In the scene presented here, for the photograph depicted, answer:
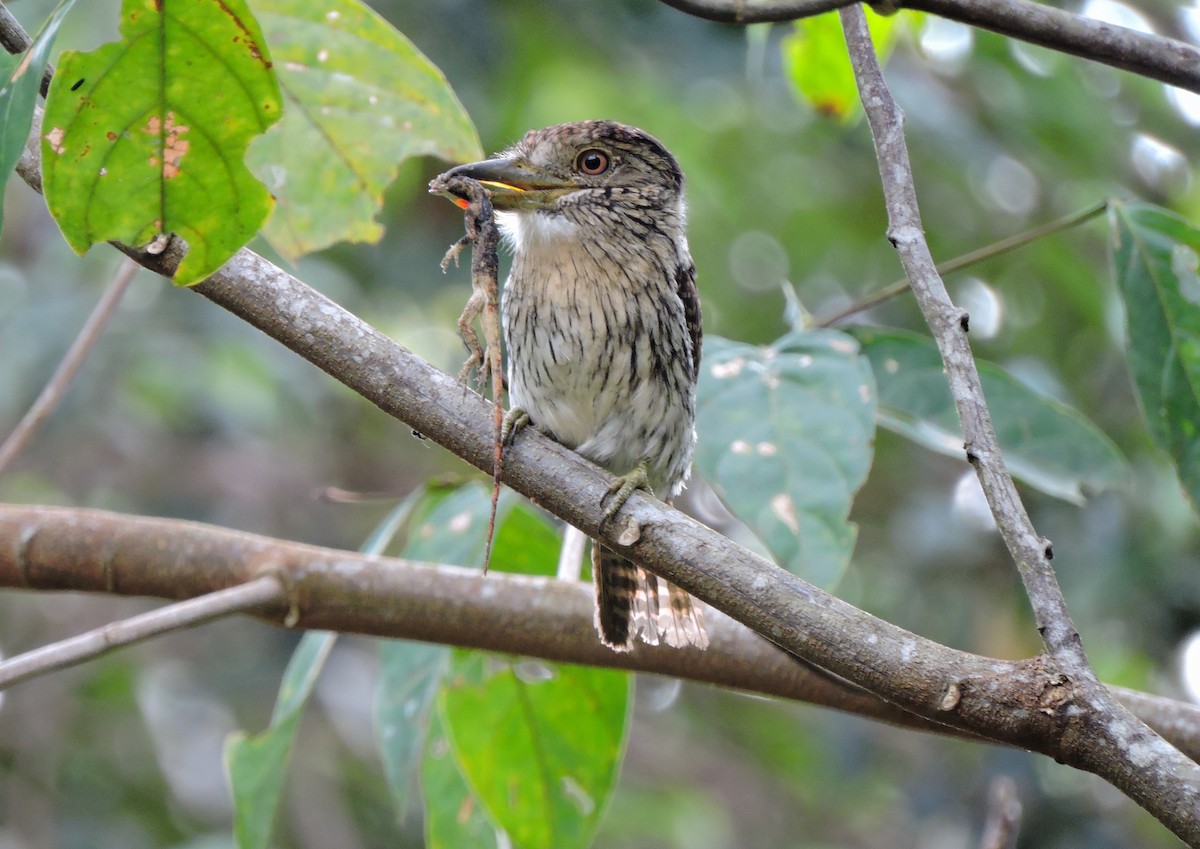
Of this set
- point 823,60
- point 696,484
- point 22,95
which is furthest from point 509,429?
point 696,484

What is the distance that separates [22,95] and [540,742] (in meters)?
1.56

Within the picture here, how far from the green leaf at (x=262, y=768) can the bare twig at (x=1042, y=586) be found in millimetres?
1300

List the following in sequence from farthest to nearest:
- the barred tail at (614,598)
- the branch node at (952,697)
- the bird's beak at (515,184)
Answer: the bird's beak at (515,184)
the barred tail at (614,598)
the branch node at (952,697)

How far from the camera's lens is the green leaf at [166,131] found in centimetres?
135

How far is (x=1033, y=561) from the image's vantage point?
4.50 ft

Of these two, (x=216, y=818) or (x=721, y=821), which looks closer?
(x=216, y=818)

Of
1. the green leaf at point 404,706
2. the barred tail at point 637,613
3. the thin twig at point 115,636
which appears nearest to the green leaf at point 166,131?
the thin twig at point 115,636

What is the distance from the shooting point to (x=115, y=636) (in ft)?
5.48

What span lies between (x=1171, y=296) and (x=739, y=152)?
128 inches

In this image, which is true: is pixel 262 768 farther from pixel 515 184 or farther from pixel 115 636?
pixel 515 184

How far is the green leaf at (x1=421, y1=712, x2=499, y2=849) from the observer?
8.45 feet

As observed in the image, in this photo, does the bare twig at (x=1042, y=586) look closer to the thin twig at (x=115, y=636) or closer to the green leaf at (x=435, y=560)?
the thin twig at (x=115, y=636)

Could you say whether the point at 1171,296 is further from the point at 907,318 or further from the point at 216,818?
the point at 216,818

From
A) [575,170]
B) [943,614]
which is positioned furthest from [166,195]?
[943,614]
